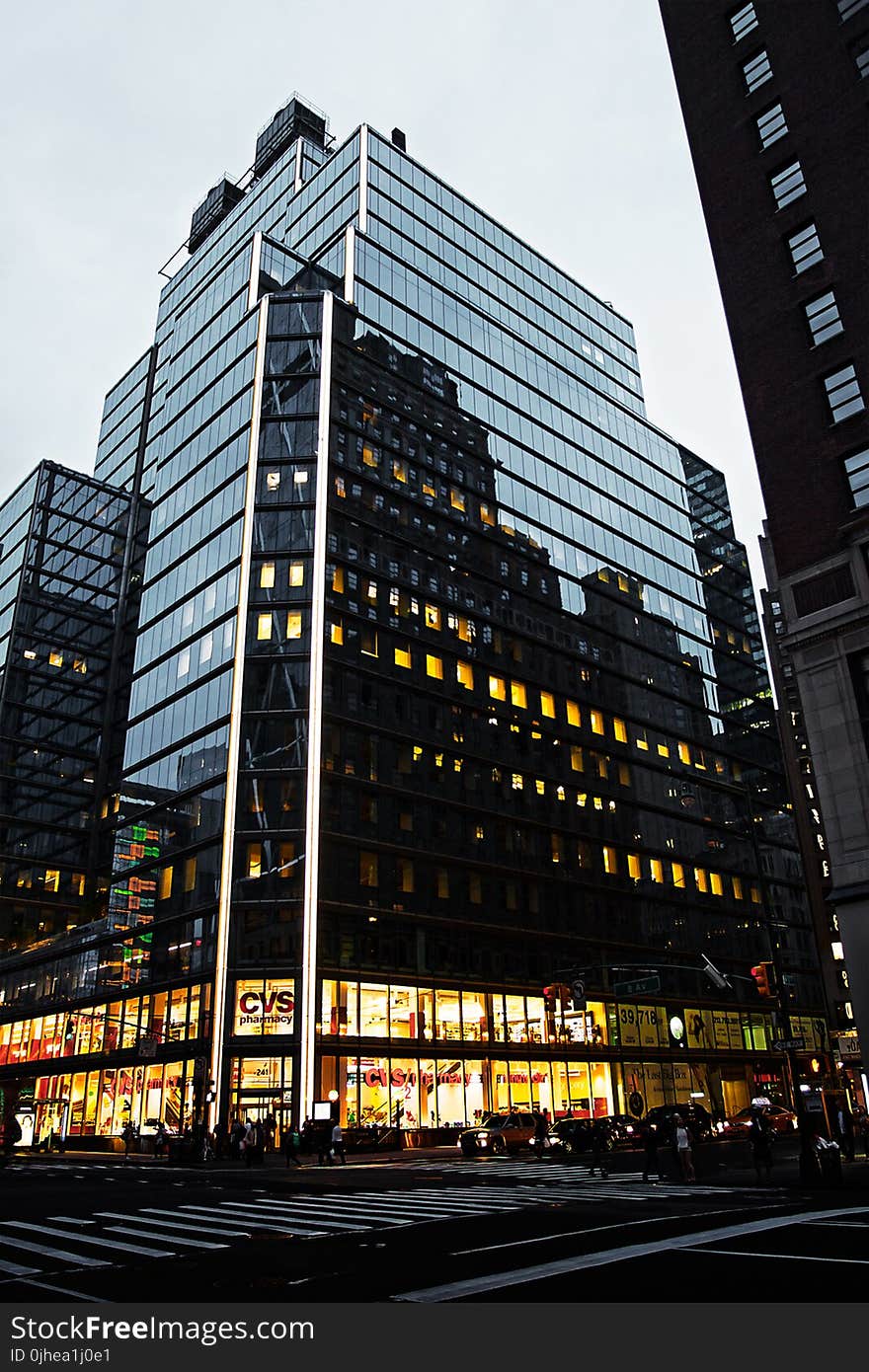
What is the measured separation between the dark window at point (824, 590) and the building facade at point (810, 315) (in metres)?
0.04

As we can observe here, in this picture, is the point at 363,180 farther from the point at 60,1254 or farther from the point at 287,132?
the point at 60,1254

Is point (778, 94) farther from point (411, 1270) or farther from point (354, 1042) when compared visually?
point (354, 1042)

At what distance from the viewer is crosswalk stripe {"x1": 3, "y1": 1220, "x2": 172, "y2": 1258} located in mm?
14148

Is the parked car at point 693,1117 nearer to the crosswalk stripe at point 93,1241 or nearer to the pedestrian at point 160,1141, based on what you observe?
the pedestrian at point 160,1141

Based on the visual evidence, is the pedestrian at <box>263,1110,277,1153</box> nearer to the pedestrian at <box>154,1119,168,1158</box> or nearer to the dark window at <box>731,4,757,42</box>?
the pedestrian at <box>154,1119,168,1158</box>

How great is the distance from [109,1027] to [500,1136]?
3511 centimetres

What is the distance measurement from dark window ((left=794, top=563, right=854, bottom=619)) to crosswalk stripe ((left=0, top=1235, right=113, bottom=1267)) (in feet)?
88.0

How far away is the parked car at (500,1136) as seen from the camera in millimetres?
45062

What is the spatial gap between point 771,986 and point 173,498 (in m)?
63.9

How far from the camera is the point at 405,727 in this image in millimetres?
65750

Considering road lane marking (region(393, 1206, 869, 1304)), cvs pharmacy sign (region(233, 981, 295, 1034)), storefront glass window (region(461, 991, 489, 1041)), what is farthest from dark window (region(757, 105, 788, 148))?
storefront glass window (region(461, 991, 489, 1041))

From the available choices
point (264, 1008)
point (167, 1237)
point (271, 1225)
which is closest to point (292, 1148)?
point (264, 1008)

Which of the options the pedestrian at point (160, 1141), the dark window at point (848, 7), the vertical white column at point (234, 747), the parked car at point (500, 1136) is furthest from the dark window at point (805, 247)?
the pedestrian at point (160, 1141)

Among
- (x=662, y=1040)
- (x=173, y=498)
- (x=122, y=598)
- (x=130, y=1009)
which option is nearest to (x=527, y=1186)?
(x=130, y=1009)
